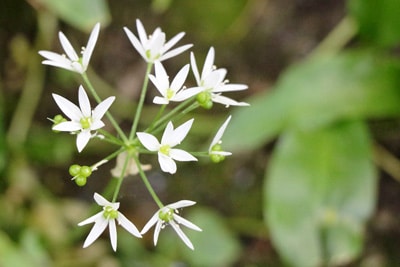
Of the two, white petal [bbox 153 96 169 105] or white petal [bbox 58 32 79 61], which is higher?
white petal [bbox 58 32 79 61]

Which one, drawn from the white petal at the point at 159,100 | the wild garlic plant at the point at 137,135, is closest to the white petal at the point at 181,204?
A: the wild garlic plant at the point at 137,135

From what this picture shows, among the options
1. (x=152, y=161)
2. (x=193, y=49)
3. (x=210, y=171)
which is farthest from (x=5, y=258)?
(x=193, y=49)

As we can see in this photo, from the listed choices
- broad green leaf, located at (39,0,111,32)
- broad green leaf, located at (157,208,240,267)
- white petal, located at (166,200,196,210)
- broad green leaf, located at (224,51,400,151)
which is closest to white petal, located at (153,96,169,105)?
white petal, located at (166,200,196,210)

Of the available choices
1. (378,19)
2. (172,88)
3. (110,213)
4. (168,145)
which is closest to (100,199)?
(110,213)

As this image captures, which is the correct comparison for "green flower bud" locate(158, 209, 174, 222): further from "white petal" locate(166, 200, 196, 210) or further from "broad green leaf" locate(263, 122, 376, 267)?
"broad green leaf" locate(263, 122, 376, 267)

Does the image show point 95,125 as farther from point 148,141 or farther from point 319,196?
point 319,196

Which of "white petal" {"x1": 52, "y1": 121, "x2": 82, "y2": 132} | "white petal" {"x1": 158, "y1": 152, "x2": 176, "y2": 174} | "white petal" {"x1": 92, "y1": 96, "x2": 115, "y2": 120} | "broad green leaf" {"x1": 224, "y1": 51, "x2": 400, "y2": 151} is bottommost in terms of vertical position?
"white petal" {"x1": 158, "y1": 152, "x2": 176, "y2": 174}

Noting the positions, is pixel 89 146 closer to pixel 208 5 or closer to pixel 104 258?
pixel 104 258
